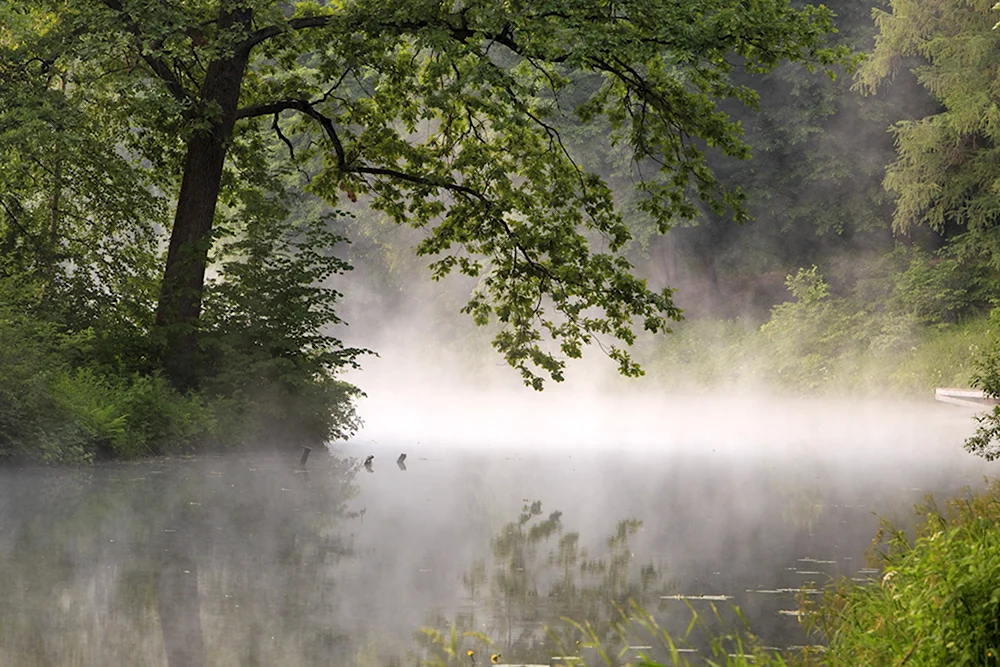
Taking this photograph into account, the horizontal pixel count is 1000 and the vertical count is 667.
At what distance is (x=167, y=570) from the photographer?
956 cm

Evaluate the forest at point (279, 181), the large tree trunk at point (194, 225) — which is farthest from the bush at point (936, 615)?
the large tree trunk at point (194, 225)

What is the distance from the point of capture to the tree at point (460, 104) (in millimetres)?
16688

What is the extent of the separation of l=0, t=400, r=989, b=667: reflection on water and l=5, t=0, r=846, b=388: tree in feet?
9.18

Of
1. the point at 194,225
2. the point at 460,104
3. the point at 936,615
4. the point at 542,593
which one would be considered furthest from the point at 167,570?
the point at 460,104

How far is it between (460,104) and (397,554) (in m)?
11.1

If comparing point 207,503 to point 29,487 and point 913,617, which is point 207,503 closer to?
point 29,487

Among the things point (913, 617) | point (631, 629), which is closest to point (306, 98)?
point (631, 629)

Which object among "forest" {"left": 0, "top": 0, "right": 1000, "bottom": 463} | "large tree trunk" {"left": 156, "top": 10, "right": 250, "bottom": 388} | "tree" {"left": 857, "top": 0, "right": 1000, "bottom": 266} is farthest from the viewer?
"tree" {"left": 857, "top": 0, "right": 1000, "bottom": 266}

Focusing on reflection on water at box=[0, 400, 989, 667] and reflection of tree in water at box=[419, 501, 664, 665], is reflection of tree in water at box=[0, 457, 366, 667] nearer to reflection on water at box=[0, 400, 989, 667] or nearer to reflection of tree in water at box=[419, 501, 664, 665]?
reflection on water at box=[0, 400, 989, 667]

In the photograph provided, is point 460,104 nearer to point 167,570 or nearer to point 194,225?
point 194,225

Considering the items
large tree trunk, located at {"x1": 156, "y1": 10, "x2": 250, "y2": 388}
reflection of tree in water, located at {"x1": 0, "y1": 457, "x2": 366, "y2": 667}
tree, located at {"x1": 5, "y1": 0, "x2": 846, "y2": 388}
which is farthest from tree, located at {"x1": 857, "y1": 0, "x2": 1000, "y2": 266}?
reflection of tree in water, located at {"x1": 0, "y1": 457, "x2": 366, "y2": 667}

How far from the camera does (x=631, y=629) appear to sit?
7926 millimetres

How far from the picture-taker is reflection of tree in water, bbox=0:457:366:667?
23.4 ft

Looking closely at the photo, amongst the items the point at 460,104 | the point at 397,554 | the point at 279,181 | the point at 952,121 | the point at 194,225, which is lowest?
the point at 397,554
